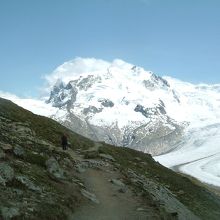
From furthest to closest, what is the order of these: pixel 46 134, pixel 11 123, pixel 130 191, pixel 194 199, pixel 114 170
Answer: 1. pixel 46 134
2. pixel 11 123
3. pixel 194 199
4. pixel 114 170
5. pixel 130 191

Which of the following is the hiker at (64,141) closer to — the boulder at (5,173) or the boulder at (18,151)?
the boulder at (18,151)

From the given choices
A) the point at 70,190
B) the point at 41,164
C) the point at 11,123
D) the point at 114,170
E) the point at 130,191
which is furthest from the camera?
the point at 11,123

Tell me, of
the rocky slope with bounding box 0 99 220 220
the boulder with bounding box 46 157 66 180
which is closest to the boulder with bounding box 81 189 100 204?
the rocky slope with bounding box 0 99 220 220

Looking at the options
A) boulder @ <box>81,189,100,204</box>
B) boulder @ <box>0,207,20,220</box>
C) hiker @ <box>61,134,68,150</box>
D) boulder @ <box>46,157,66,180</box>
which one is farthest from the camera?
hiker @ <box>61,134,68,150</box>

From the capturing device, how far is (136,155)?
61469 millimetres

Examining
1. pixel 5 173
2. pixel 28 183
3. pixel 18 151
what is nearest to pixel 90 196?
pixel 28 183

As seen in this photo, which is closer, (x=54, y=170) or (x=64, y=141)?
(x=54, y=170)

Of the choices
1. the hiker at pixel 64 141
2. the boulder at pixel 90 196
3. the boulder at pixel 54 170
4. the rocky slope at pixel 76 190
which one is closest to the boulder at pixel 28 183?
the rocky slope at pixel 76 190

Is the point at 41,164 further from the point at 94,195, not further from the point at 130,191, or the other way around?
the point at 130,191

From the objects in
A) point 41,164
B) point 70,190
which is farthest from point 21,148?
point 70,190

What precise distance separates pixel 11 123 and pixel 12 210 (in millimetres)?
26128

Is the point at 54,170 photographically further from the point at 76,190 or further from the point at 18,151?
the point at 18,151

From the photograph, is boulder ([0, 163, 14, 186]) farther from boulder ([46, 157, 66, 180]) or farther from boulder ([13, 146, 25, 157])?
boulder ([13, 146, 25, 157])

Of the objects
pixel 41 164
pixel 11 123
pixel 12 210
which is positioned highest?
pixel 11 123
